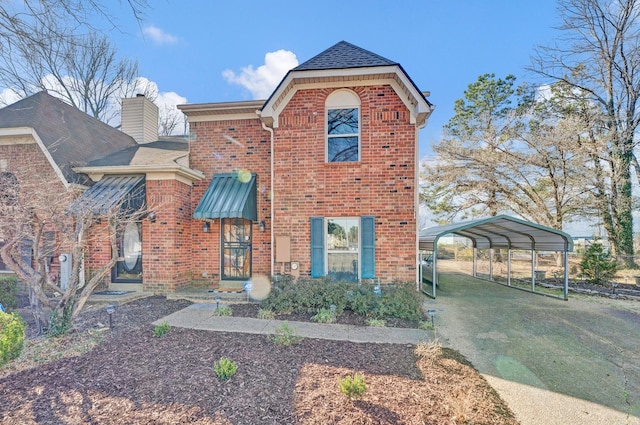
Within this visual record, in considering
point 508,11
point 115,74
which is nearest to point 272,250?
point 508,11

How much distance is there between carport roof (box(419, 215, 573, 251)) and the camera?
345 inches

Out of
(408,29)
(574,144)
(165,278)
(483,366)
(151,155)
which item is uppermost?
(408,29)

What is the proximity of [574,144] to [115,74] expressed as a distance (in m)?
28.9

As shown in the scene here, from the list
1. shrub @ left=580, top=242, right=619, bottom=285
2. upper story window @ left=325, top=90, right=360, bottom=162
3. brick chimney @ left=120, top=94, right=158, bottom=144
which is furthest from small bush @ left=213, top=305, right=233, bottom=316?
shrub @ left=580, top=242, right=619, bottom=285

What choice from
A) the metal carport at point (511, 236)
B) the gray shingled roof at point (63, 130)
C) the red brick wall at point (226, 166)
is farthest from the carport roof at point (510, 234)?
the gray shingled roof at point (63, 130)

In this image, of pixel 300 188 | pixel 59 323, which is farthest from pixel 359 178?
pixel 59 323

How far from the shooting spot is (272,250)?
8.99m

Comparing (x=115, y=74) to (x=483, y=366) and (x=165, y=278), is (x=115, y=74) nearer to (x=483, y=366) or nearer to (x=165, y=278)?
(x=165, y=278)

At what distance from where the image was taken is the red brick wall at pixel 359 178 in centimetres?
858

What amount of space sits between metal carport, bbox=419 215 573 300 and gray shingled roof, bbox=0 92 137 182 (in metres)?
11.6

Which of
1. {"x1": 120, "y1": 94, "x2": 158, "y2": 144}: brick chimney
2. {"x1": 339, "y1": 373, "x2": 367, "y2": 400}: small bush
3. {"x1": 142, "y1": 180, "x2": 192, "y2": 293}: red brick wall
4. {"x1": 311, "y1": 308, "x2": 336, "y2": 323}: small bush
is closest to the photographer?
{"x1": 339, "y1": 373, "x2": 367, "y2": 400}: small bush

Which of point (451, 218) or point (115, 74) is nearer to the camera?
point (451, 218)

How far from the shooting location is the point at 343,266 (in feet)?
29.0

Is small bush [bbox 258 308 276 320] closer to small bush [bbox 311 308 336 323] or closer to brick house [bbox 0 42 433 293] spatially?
small bush [bbox 311 308 336 323]
